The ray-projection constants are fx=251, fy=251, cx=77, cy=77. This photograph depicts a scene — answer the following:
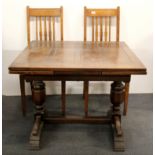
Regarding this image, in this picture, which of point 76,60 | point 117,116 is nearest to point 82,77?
point 76,60

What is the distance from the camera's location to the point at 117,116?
231 cm

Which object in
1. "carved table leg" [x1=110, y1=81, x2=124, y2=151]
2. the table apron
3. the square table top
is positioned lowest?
"carved table leg" [x1=110, y1=81, x2=124, y2=151]

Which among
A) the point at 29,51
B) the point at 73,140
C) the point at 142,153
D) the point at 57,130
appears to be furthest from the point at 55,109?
the point at 142,153

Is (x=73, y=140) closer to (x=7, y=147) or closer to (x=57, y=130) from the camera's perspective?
(x=57, y=130)

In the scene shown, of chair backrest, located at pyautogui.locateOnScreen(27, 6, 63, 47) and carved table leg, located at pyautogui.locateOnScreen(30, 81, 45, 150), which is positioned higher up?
chair backrest, located at pyautogui.locateOnScreen(27, 6, 63, 47)

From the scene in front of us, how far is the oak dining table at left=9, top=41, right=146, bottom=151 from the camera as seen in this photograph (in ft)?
5.90

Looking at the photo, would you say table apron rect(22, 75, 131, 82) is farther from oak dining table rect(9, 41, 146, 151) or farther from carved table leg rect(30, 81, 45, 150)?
carved table leg rect(30, 81, 45, 150)

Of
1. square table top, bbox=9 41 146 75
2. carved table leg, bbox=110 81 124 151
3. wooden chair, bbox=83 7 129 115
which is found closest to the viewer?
square table top, bbox=9 41 146 75

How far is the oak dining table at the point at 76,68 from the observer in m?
1.80

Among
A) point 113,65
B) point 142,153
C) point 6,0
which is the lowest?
point 142,153

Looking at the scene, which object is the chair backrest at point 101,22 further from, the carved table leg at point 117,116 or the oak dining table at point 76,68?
the carved table leg at point 117,116

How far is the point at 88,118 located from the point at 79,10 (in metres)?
1.25

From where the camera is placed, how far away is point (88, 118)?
7.97 ft

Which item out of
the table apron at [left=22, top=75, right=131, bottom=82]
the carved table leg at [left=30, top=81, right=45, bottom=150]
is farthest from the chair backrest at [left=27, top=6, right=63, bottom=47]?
the table apron at [left=22, top=75, right=131, bottom=82]
